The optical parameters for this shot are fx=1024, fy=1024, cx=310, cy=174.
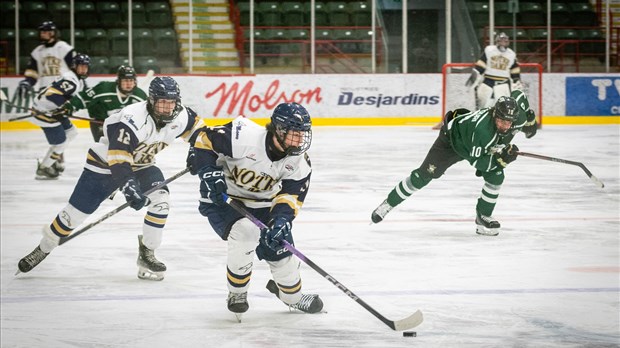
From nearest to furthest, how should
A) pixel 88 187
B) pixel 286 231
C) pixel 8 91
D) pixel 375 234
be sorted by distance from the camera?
pixel 286 231
pixel 88 187
pixel 375 234
pixel 8 91

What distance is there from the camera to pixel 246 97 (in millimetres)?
13508

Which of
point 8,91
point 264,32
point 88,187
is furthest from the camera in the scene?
point 264,32

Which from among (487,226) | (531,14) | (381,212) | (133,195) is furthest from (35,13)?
(133,195)

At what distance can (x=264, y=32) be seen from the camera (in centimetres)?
1384

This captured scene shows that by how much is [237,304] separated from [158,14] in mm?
Result: 10776

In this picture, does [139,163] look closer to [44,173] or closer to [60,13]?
[44,173]

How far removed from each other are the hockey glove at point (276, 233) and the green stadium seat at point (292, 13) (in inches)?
419

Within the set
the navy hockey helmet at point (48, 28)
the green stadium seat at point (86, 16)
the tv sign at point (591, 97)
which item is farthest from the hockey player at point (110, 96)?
the tv sign at point (591, 97)

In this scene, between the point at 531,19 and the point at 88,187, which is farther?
the point at 531,19

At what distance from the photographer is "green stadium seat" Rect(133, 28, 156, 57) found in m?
13.5

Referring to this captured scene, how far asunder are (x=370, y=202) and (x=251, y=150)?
3.39m

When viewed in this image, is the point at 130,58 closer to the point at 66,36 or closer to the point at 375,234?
the point at 66,36

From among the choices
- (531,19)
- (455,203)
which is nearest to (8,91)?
(531,19)

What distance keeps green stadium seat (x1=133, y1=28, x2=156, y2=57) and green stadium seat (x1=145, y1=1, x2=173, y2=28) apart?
205 mm
